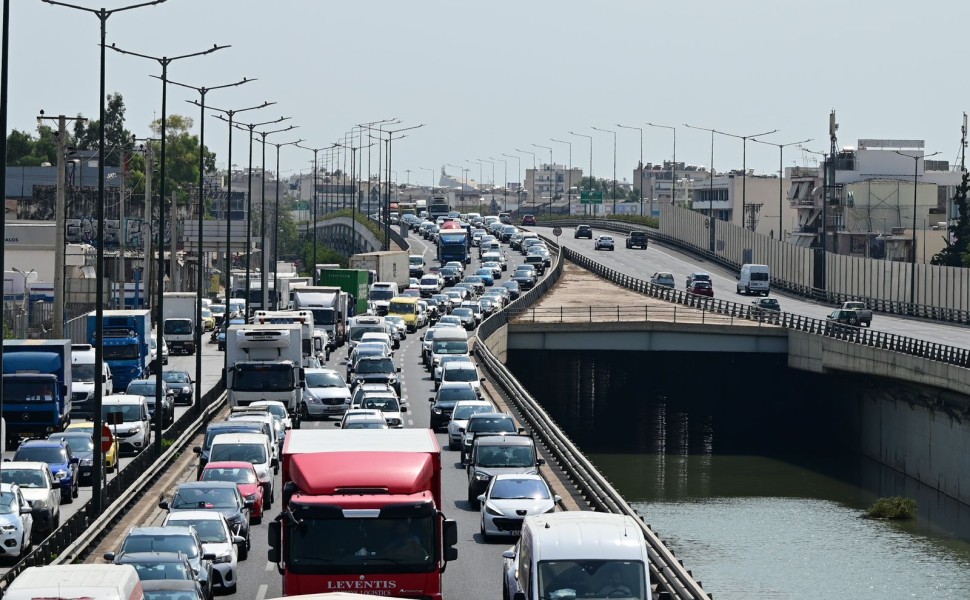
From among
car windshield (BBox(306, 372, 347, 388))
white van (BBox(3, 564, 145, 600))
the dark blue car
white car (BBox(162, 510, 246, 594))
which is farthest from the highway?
white van (BBox(3, 564, 145, 600))

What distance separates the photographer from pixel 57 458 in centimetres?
3928

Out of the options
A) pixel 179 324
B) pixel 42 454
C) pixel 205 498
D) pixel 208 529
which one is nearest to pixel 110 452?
pixel 42 454

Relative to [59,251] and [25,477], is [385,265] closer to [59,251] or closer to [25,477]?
[59,251]

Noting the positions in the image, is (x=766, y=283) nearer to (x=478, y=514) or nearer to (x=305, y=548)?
(x=478, y=514)

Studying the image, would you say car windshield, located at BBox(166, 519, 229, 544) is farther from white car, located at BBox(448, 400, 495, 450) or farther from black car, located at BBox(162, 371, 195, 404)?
black car, located at BBox(162, 371, 195, 404)

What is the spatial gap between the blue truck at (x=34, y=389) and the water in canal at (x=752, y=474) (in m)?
17.7

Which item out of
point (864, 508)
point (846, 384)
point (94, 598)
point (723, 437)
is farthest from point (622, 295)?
point (94, 598)

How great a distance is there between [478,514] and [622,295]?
75057 mm

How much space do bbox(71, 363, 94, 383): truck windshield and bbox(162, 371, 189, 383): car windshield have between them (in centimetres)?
467

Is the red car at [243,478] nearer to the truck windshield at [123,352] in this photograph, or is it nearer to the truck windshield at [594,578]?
the truck windshield at [594,578]

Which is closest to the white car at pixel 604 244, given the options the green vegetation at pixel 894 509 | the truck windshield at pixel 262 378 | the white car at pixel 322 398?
the green vegetation at pixel 894 509

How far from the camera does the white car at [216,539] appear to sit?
2720cm

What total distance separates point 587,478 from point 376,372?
26.4 m

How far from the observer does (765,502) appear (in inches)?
2537
